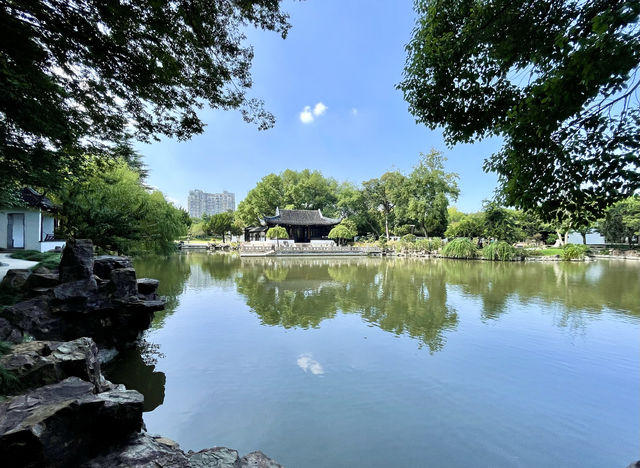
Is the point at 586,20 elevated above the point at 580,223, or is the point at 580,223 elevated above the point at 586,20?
the point at 586,20

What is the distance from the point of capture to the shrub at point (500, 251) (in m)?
23.8

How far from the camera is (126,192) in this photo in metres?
14.6

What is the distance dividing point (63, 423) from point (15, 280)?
14.4 feet

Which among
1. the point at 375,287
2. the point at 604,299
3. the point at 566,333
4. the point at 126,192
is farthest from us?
the point at 126,192

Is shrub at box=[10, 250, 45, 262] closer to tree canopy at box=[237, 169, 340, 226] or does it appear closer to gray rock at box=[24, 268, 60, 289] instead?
gray rock at box=[24, 268, 60, 289]

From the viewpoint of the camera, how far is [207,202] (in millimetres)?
142375

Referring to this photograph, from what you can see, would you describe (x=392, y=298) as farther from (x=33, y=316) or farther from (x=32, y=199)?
(x=32, y=199)

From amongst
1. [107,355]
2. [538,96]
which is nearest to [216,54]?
[538,96]

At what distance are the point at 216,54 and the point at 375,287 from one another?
10.2 metres

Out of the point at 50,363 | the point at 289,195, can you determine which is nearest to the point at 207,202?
the point at 289,195

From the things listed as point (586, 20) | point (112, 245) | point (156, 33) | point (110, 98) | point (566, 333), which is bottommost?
point (566, 333)

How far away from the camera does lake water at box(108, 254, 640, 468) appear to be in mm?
3197

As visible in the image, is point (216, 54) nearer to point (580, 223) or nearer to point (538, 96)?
point (538, 96)

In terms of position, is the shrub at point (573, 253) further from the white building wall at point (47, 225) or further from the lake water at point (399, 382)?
the white building wall at point (47, 225)
